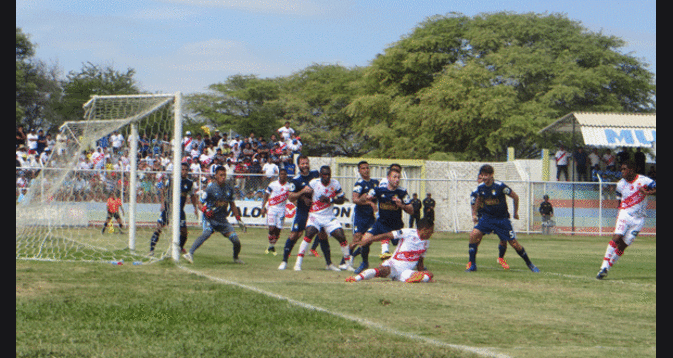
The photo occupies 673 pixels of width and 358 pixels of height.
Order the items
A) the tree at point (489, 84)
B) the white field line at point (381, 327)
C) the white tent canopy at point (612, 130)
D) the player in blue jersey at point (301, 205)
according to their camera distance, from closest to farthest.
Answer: the white field line at point (381, 327) < the player in blue jersey at point (301, 205) < the white tent canopy at point (612, 130) < the tree at point (489, 84)

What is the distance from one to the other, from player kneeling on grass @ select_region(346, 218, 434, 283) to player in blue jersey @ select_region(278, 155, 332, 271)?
2.71 m

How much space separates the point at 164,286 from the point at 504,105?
136 feet

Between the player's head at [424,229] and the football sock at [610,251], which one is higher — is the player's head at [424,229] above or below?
above

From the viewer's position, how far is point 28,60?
68688 mm

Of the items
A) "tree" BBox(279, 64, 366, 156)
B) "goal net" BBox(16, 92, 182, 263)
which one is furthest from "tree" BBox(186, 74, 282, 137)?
"goal net" BBox(16, 92, 182, 263)

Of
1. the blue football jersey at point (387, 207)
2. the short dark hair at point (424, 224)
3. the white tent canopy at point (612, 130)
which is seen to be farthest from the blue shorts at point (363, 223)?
the white tent canopy at point (612, 130)

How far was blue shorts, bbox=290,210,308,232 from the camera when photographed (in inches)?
615

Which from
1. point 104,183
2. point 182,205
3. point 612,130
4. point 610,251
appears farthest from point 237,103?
point 610,251

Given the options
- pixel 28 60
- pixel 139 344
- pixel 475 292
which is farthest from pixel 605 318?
pixel 28 60

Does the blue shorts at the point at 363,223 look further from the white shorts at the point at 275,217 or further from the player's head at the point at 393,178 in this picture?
the white shorts at the point at 275,217

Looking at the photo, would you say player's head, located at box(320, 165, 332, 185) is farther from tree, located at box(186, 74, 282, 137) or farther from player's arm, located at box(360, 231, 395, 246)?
tree, located at box(186, 74, 282, 137)

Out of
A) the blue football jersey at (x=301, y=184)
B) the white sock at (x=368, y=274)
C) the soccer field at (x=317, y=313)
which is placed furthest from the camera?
the blue football jersey at (x=301, y=184)

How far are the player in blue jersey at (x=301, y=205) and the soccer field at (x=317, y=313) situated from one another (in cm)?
50

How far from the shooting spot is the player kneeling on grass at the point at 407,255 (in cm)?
1250
